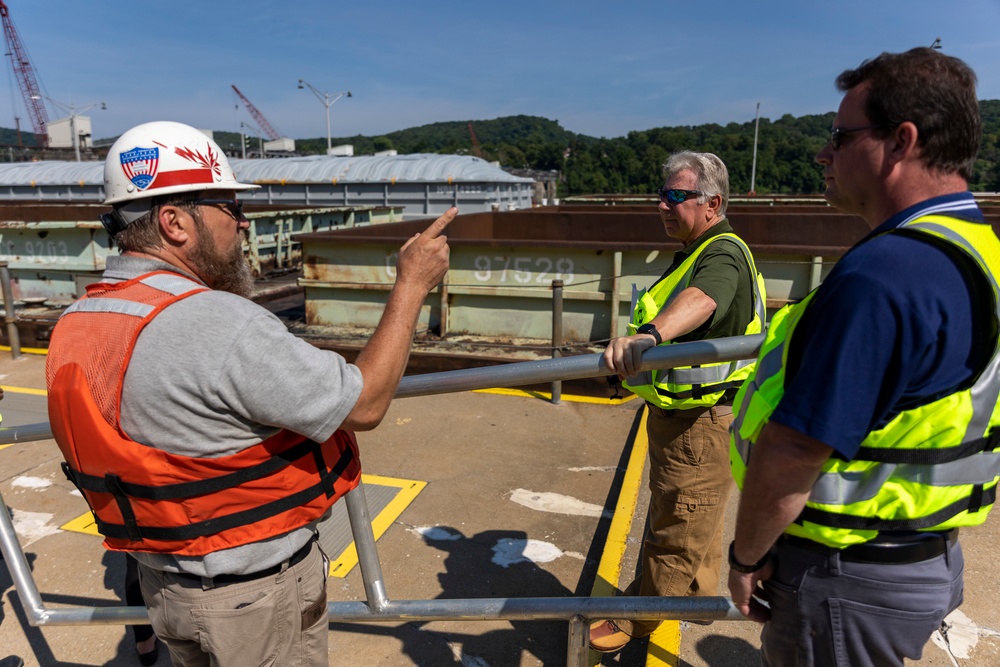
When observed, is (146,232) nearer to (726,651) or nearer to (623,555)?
(726,651)

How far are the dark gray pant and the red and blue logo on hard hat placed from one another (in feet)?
5.53

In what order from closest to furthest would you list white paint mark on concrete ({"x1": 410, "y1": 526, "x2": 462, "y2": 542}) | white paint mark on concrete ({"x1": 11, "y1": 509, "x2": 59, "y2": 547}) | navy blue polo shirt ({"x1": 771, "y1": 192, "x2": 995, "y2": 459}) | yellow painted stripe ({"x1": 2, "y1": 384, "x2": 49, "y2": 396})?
navy blue polo shirt ({"x1": 771, "y1": 192, "x2": 995, "y2": 459}), white paint mark on concrete ({"x1": 410, "y1": 526, "x2": 462, "y2": 542}), white paint mark on concrete ({"x1": 11, "y1": 509, "x2": 59, "y2": 547}), yellow painted stripe ({"x1": 2, "y1": 384, "x2": 49, "y2": 396})

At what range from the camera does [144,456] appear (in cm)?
140

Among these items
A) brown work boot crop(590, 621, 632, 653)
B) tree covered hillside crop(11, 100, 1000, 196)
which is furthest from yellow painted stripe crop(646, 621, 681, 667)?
tree covered hillside crop(11, 100, 1000, 196)

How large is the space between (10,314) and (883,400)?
930 cm

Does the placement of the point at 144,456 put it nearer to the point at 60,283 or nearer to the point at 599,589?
the point at 599,589

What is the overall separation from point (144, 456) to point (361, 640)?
6.60ft

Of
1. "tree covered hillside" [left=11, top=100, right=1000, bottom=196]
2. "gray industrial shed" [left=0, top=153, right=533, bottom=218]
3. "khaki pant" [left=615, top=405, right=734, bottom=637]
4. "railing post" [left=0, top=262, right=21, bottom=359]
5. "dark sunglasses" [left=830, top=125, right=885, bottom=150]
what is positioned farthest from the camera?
"tree covered hillside" [left=11, top=100, right=1000, bottom=196]

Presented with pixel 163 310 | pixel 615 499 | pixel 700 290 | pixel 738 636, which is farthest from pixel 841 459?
pixel 615 499

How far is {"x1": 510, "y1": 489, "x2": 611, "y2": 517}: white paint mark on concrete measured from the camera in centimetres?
420

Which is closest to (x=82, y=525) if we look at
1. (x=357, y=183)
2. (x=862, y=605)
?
(x=862, y=605)

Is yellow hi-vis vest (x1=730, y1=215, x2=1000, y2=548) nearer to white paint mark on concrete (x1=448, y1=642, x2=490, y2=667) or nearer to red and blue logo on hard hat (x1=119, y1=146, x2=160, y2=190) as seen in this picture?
red and blue logo on hard hat (x1=119, y1=146, x2=160, y2=190)

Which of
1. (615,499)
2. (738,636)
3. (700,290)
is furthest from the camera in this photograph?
(615,499)

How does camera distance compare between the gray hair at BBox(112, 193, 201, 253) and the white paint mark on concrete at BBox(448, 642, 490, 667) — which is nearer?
the gray hair at BBox(112, 193, 201, 253)
